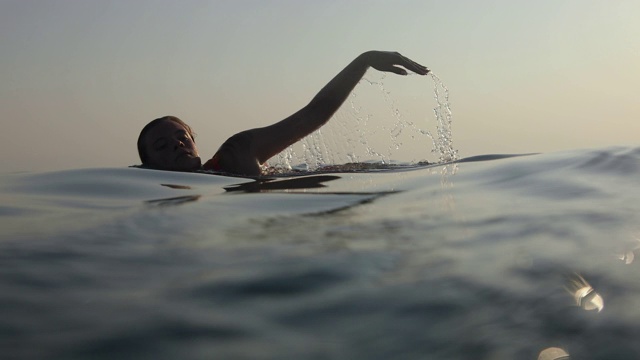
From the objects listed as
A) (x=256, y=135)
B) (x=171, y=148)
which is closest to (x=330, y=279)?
(x=256, y=135)

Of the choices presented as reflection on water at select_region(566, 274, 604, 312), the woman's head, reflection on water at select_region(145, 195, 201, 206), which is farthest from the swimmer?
reflection on water at select_region(566, 274, 604, 312)

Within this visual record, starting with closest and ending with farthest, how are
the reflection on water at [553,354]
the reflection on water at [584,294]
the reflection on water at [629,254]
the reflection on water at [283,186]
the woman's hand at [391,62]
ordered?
1. the reflection on water at [553,354]
2. the reflection on water at [584,294]
3. the reflection on water at [629,254]
4. the reflection on water at [283,186]
5. the woman's hand at [391,62]

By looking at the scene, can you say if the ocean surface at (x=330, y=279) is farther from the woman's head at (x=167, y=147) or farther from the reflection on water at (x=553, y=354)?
the woman's head at (x=167, y=147)

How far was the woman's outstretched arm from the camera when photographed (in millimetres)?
5812

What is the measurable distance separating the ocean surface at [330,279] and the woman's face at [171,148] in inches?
118

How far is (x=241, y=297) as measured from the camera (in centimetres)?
143

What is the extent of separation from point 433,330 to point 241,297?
0.44m

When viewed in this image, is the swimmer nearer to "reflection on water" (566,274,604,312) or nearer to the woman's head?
the woman's head

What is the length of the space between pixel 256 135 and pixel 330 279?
4.45m

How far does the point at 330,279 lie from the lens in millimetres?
1544

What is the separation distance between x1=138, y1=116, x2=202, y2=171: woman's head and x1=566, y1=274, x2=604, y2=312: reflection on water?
15.8ft

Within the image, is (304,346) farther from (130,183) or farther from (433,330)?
(130,183)

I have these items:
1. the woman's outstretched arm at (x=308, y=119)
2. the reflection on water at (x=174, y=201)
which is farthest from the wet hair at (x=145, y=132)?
the reflection on water at (x=174, y=201)

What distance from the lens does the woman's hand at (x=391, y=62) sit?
244 inches
